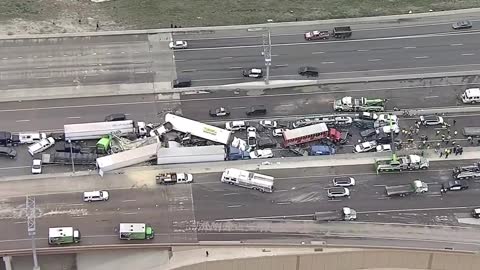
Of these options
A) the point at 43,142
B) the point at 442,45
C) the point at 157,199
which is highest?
the point at 442,45

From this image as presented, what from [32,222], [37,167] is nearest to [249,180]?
[37,167]

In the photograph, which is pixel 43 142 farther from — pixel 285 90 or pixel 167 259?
pixel 285 90

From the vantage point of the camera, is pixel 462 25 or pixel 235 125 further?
pixel 462 25

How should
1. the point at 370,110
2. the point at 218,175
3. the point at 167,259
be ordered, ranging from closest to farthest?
1. the point at 167,259
2. the point at 218,175
3. the point at 370,110

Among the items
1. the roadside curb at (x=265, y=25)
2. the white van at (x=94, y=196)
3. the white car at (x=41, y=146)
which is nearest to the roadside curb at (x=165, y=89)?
the white car at (x=41, y=146)

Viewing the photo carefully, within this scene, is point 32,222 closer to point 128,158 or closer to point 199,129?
point 128,158

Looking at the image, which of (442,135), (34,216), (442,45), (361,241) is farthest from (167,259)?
(442,45)

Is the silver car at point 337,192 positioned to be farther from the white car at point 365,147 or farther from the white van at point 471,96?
the white van at point 471,96
